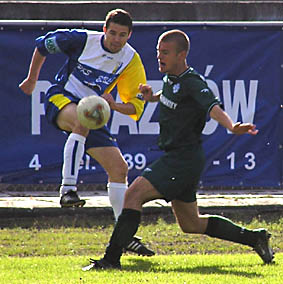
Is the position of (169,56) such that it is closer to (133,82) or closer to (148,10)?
(133,82)

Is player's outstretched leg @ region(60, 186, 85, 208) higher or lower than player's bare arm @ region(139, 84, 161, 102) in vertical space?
lower

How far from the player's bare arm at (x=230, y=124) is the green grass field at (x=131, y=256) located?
3.35 feet

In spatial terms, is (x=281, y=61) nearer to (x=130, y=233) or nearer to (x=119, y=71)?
(x=119, y=71)

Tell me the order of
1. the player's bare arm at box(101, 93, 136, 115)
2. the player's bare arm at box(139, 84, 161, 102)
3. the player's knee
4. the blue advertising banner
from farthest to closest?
the blue advertising banner, the player's knee, the player's bare arm at box(101, 93, 136, 115), the player's bare arm at box(139, 84, 161, 102)

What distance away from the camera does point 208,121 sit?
1139 centimetres

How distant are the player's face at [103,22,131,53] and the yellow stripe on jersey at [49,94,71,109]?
550mm

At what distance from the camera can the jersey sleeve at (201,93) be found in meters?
6.52

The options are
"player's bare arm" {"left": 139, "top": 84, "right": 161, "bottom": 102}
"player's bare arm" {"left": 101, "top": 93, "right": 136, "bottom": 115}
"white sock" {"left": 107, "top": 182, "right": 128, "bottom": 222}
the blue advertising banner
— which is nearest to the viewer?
"player's bare arm" {"left": 139, "top": 84, "right": 161, "bottom": 102}

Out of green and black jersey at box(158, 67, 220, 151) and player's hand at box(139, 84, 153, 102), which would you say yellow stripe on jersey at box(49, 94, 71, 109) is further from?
green and black jersey at box(158, 67, 220, 151)

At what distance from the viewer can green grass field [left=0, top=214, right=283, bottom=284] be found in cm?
655

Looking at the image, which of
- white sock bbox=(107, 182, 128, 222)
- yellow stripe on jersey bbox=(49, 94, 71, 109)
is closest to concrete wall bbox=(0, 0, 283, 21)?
yellow stripe on jersey bbox=(49, 94, 71, 109)

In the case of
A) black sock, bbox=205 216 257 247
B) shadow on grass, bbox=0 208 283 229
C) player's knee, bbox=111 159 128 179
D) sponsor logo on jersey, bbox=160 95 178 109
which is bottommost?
shadow on grass, bbox=0 208 283 229

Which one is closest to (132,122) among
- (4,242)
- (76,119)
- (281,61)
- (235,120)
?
(235,120)

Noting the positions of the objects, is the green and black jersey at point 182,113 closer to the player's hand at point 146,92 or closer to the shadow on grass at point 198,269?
the player's hand at point 146,92
